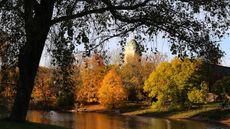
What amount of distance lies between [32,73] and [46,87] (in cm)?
1095

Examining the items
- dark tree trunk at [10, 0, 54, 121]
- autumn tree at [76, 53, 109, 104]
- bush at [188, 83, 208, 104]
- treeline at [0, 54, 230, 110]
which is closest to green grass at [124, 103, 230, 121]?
treeline at [0, 54, 230, 110]

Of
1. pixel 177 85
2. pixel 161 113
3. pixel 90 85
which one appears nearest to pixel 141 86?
pixel 90 85

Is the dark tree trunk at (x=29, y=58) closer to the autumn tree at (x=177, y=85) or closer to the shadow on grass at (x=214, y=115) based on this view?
the autumn tree at (x=177, y=85)

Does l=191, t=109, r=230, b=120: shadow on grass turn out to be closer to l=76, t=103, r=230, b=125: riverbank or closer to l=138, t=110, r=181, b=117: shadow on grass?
l=76, t=103, r=230, b=125: riverbank

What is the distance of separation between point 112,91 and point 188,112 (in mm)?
18358

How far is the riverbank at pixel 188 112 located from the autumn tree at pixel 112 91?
1537 mm

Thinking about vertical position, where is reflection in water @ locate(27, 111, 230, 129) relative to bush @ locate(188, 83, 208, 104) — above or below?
below

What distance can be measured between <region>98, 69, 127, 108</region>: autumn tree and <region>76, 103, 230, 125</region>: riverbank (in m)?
1.54

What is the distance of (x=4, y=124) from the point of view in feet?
51.2

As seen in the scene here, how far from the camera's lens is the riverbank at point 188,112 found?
63.5m

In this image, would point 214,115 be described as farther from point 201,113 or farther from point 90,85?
point 90,85

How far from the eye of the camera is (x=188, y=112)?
6975 centimetres

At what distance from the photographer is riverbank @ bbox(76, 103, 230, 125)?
63.5m

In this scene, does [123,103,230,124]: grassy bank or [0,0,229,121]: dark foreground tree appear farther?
[123,103,230,124]: grassy bank
